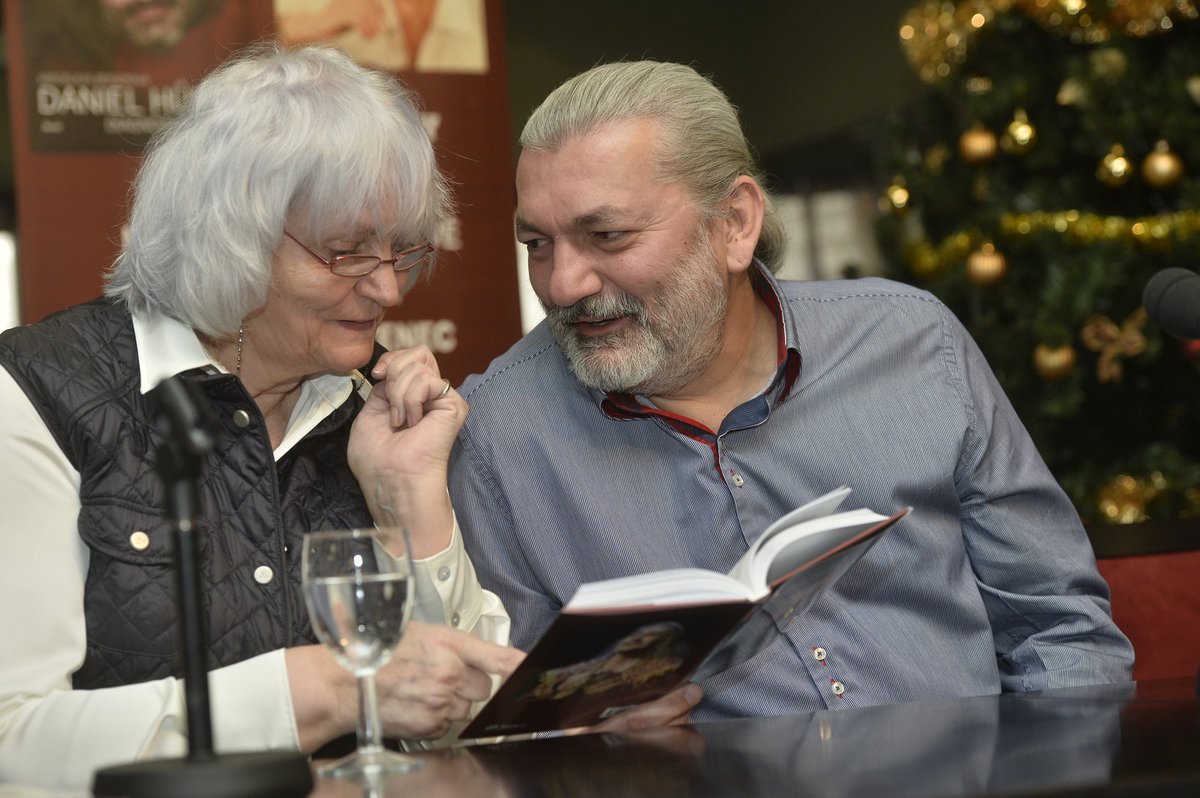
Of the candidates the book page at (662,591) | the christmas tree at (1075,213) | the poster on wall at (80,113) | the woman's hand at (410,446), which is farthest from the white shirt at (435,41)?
the book page at (662,591)

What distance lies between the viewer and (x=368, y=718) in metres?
1.17

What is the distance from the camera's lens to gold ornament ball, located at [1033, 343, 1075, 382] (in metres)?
3.68

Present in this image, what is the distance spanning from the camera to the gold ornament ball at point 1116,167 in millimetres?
3773

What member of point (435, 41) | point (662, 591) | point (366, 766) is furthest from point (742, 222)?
point (435, 41)

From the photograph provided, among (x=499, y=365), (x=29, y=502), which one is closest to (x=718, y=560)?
(x=499, y=365)

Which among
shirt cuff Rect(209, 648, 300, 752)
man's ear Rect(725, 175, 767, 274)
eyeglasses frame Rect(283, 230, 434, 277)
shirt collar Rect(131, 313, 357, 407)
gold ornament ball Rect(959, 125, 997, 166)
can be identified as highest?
gold ornament ball Rect(959, 125, 997, 166)

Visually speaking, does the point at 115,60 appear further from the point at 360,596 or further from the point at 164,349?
the point at 360,596

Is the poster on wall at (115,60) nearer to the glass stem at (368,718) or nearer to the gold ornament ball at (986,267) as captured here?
the gold ornament ball at (986,267)

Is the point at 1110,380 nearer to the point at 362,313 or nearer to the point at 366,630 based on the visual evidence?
the point at 362,313

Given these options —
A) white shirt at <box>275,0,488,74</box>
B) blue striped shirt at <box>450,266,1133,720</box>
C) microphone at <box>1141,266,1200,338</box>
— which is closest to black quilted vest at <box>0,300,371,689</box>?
blue striped shirt at <box>450,266,1133,720</box>

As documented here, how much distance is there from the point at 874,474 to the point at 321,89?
96 centimetres

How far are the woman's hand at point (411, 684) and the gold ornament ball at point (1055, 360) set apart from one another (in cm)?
267

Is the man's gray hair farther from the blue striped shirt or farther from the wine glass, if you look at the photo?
the wine glass

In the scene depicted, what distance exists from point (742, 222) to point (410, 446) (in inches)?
28.4
